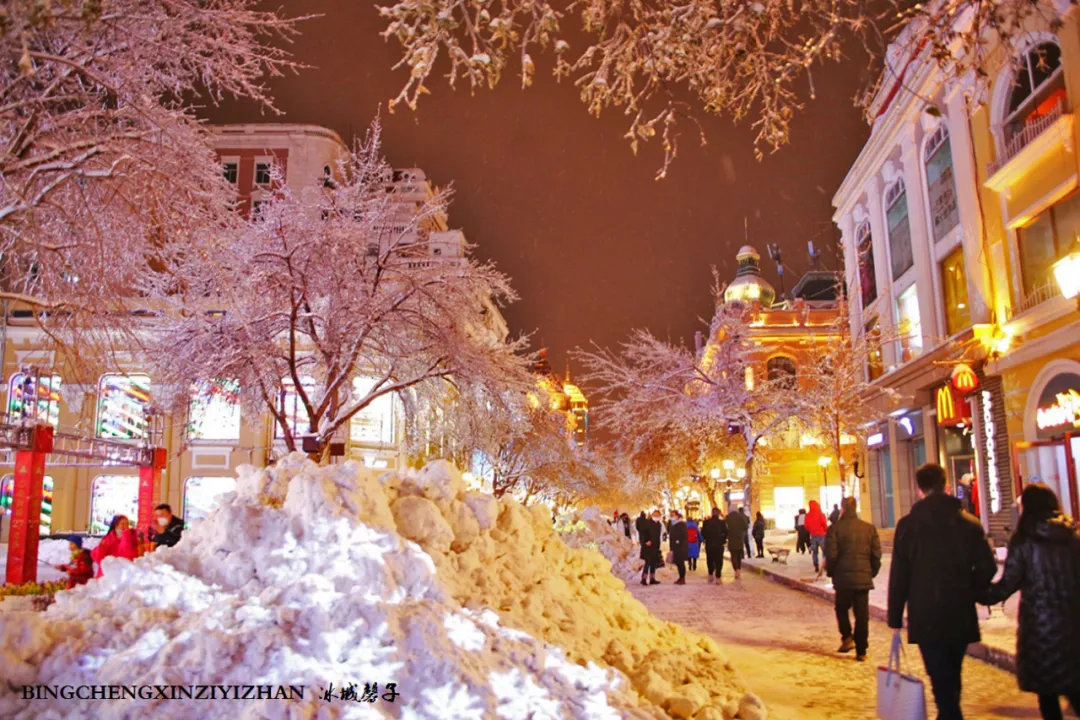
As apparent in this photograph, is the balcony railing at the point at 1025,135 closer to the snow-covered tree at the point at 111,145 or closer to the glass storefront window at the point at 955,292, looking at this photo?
the glass storefront window at the point at 955,292

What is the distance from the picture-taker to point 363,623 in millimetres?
4809

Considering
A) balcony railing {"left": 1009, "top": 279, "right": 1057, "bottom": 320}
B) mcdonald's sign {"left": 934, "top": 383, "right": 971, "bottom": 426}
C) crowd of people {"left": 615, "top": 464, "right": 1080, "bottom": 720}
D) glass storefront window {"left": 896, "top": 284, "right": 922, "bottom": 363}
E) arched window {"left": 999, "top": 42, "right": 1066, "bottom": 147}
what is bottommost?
crowd of people {"left": 615, "top": 464, "right": 1080, "bottom": 720}

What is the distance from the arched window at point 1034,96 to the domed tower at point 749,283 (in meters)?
40.3

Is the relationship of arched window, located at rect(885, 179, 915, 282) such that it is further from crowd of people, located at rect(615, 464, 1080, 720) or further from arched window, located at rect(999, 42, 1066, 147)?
crowd of people, located at rect(615, 464, 1080, 720)

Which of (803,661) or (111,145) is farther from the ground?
(111,145)

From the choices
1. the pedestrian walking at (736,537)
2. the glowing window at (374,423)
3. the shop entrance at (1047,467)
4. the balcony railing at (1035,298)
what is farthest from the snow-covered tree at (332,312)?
the glowing window at (374,423)

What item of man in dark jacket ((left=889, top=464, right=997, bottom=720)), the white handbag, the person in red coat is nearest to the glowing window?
the person in red coat

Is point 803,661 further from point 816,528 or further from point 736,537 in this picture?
point 736,537

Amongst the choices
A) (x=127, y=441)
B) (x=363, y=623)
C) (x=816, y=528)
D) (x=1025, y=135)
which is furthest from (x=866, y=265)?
(x=363, y=623)

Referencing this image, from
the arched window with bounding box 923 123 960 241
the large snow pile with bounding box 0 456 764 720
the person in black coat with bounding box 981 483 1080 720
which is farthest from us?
the arched window with bounding box 923 123 960 241

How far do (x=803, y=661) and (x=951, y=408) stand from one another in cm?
1697

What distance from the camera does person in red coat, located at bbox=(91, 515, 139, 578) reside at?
10.0 m

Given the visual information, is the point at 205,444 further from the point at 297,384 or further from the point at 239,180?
the point at 297,384

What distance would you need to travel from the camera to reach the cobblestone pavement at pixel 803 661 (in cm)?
677
